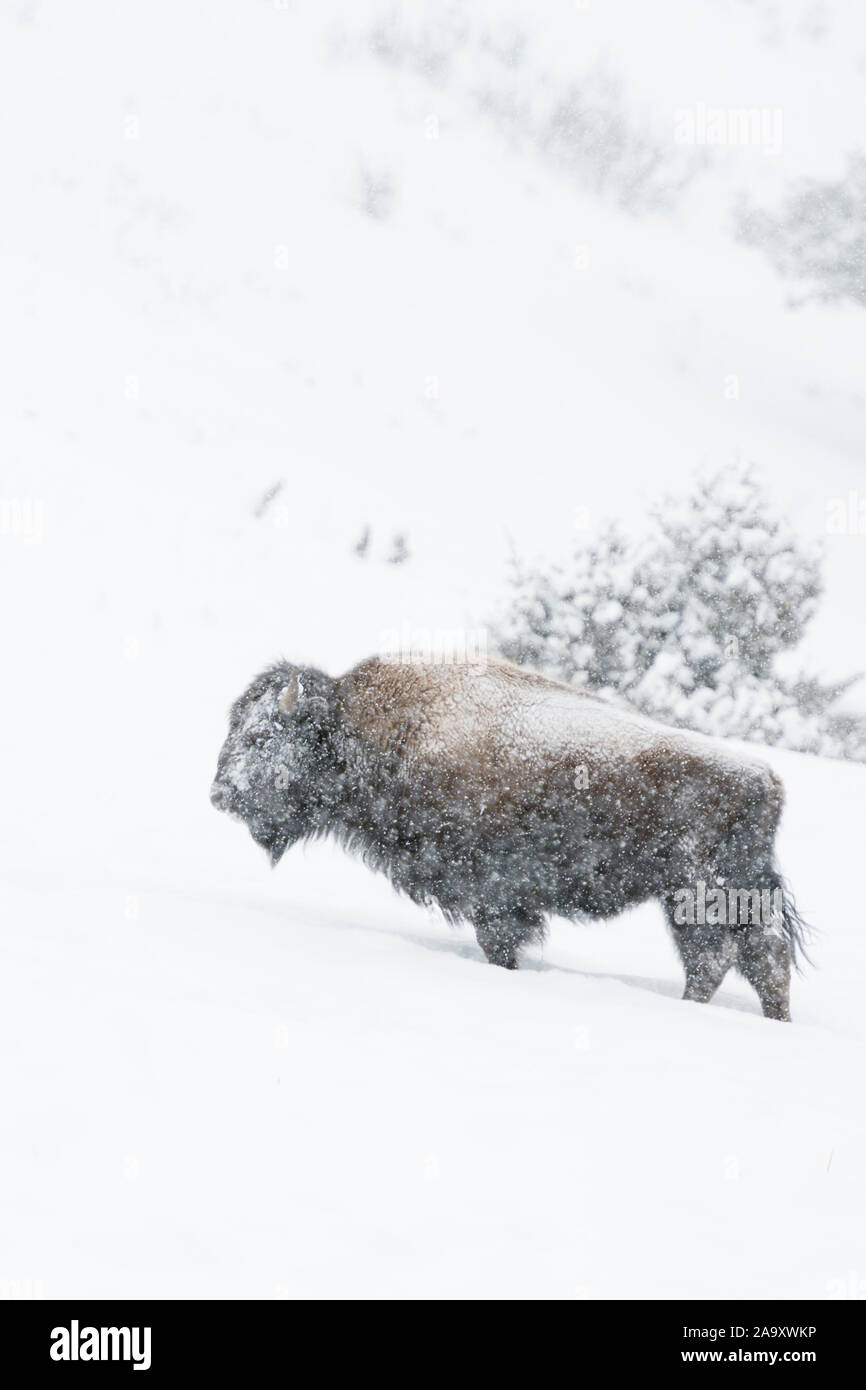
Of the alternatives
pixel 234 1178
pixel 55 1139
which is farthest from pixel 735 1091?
pixel 55 1139

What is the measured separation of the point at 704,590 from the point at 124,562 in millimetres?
5323

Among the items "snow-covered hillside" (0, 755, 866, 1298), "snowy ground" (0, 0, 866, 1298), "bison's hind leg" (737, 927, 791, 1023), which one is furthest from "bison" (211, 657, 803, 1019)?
"snow-covered hillside" (0, 755, 866, 1298)

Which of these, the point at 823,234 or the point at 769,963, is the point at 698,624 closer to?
the point at 769,963

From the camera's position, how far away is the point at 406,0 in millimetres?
32312

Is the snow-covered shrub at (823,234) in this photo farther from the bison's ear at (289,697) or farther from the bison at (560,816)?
the bison's ear at (289,697)

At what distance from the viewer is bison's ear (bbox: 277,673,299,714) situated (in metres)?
4.42

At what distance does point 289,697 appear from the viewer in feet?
14.6

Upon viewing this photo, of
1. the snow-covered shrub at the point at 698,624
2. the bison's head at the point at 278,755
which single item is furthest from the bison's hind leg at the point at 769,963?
the snow-covered shrub at the point at 698,624

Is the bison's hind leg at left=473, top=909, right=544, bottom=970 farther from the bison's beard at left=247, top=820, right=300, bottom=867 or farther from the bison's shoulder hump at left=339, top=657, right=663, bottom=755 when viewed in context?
the bison's beard at left=247, top=820, right=300, bottom=867

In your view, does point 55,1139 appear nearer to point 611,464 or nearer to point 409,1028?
point 409,1028

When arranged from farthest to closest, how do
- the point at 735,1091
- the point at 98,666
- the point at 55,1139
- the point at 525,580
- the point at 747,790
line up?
the point at 525,580
the point at 98,666
the point at 747,790
the point at 735,1091
the point at 55,1139

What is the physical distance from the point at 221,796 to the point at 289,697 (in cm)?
50

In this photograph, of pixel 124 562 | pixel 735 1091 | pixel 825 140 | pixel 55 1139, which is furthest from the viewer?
pixel 825 140

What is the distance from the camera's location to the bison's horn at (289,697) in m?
4.43
